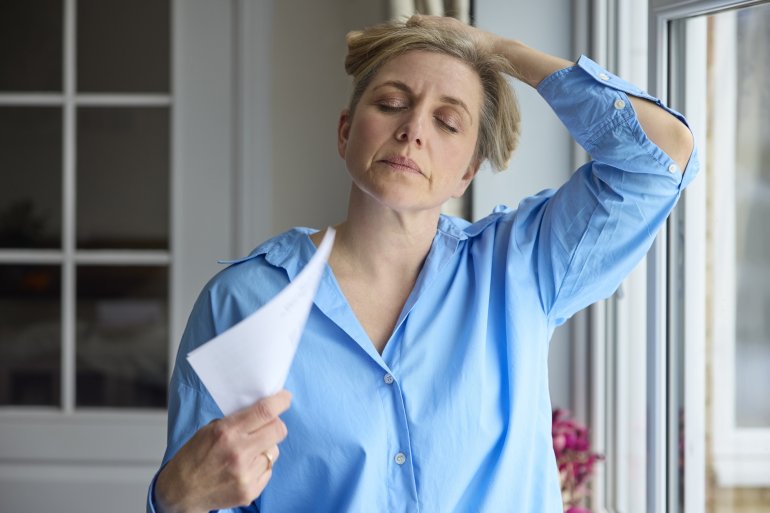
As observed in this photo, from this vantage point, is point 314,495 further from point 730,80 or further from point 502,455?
point 730,80

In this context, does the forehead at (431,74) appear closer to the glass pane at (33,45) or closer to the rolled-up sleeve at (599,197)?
the rolled-up sleeve at (599,197)

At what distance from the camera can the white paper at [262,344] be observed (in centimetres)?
78

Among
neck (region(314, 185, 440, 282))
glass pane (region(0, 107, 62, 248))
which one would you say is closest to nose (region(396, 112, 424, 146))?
neck (region(314, 185, 440, 282))

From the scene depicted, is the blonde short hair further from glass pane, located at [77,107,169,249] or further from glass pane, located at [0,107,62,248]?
glass pane, located at [0,107,62,248]

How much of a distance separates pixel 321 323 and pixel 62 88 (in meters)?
2.13

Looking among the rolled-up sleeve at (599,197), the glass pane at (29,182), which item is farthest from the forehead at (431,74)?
the glass pane at (29,182)

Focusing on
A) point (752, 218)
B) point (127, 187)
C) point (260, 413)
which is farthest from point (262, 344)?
point (127, 187)

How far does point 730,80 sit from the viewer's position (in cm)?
156

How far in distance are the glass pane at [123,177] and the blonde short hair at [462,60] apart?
1.76m

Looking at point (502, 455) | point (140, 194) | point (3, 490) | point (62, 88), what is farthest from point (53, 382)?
point (502, 455)

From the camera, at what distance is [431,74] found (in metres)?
1.26

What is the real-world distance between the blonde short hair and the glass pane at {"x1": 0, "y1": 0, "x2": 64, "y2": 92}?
6.35ft

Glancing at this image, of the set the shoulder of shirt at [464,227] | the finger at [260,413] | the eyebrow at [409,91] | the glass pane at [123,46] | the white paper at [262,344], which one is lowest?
the finger at [260,413]

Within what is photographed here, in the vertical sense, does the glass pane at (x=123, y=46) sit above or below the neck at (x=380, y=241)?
above
